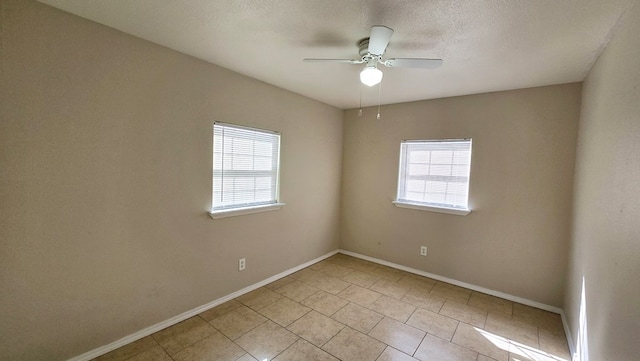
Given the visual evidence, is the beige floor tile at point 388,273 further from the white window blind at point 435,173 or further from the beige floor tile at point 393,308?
the white window blind at point 435,173

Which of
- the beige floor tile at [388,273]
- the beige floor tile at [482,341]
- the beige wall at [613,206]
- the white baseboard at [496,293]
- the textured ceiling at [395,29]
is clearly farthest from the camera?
the beige floor tile at [388,273]

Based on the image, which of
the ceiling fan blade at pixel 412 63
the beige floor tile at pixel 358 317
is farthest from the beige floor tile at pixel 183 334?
the ceiling fan blade at pixel 412 63

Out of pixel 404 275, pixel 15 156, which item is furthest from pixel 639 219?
pixel 15 156

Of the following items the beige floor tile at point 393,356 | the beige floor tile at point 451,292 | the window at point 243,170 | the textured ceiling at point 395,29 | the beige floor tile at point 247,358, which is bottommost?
the beige floor tile at point 247,358

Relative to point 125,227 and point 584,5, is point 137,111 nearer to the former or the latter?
point 125,227

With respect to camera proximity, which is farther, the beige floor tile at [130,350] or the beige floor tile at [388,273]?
the beige floor tile at [388,273]

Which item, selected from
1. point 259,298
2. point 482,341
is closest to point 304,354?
point 259,298

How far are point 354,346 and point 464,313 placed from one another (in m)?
1.32

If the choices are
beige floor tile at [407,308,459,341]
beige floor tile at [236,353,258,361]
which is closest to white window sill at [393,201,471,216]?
beige floor tile at [407,308,459,341]

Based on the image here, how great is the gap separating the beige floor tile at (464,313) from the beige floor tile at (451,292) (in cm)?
14

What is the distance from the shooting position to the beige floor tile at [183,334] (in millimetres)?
2035

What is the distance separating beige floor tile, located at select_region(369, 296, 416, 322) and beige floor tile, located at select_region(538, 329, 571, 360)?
42.4 inches

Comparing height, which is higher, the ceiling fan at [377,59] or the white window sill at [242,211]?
the ceiling fan at [377,59]

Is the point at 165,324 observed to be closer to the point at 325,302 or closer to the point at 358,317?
the point at 325,302
